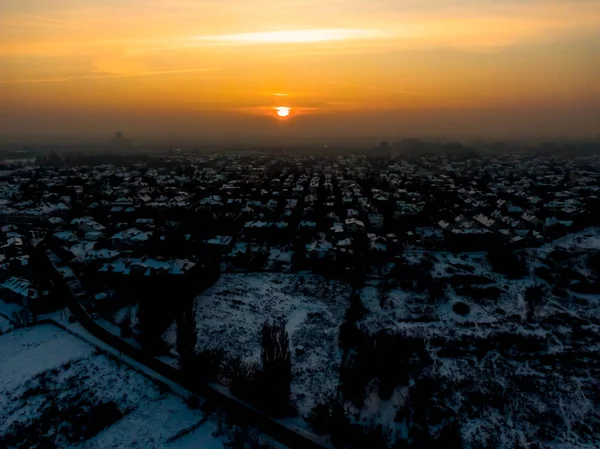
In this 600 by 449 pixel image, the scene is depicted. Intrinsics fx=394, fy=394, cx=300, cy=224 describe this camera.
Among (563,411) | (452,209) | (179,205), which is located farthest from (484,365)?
(179,205)

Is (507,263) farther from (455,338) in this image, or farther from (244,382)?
(244,382)

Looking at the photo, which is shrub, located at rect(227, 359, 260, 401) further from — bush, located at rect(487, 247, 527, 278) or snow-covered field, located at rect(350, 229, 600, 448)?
bush, located at rect(487, 247, 527, 278)

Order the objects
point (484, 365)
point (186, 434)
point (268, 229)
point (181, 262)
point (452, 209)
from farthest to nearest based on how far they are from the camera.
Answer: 1. point (452, 209)
2. point (268, 229)
3. point (181, 262)
4. point (484, 365)
5. point (186, 434)

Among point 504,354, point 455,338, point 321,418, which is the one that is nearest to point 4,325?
point 321,418

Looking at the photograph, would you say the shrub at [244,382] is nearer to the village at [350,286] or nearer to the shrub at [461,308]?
the village at [350,286]

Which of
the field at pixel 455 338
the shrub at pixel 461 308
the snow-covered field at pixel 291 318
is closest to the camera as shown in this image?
the field at pixel 455 338

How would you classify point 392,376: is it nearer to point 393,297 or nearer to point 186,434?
point 186,434

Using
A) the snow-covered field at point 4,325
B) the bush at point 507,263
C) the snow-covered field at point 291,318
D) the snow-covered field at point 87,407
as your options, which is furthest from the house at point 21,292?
the bush at point 507,263
